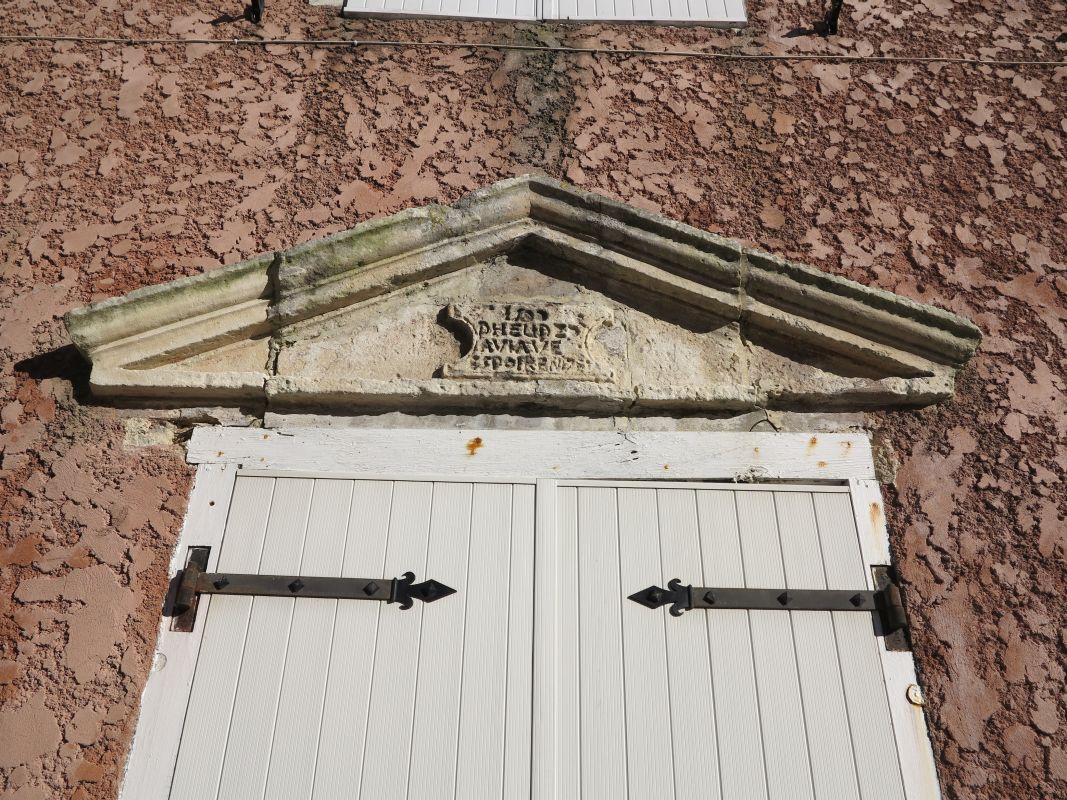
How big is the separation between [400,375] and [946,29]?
3318 mm

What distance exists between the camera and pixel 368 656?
2.45m

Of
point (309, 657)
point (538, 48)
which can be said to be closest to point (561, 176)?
point (538, 48)

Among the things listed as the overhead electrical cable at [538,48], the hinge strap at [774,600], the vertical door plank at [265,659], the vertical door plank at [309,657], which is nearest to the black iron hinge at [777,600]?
the hinge strap at [774,600]

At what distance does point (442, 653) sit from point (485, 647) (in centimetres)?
13

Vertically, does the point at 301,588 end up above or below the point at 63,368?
below

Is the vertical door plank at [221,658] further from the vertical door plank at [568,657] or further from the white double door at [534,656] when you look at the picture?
the vertical door plank at [568,657]

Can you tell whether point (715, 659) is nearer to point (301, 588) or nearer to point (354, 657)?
point (354, 657)

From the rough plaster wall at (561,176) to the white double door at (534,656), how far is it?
273 mm

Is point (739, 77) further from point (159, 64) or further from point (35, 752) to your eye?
point (35, 752)

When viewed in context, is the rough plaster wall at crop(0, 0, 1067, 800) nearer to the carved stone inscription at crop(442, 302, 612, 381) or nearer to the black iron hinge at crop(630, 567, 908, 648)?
the black iron hinge at crop(630, 567, 908, 648)

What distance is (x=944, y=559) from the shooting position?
8.70 ft

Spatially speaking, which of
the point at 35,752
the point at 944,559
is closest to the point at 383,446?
the point at 35,752

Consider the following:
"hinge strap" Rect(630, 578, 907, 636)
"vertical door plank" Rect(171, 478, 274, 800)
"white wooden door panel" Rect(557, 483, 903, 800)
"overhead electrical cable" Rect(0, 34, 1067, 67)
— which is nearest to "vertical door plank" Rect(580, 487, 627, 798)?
"white wooden door panel" Rect(557, 483, 903, 800)

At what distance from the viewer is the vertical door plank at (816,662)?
2311 mm
